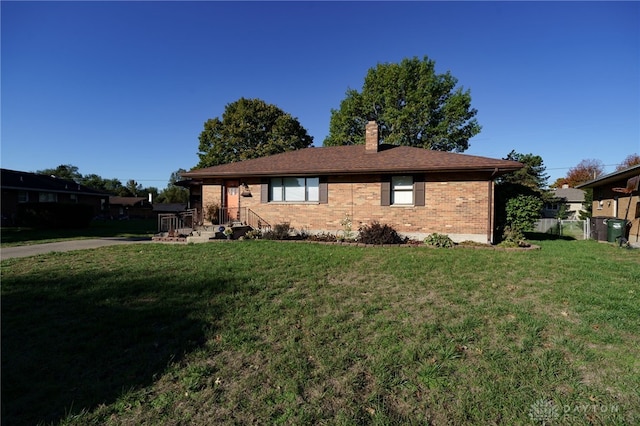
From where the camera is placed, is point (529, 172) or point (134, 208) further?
point (134, 208)

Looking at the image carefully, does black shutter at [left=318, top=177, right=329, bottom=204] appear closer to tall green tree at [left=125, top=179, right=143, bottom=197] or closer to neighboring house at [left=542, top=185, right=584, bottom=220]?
neighboring house at [left=542, top=185, right=584, bottom=220]

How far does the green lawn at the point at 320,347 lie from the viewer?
2535 mm

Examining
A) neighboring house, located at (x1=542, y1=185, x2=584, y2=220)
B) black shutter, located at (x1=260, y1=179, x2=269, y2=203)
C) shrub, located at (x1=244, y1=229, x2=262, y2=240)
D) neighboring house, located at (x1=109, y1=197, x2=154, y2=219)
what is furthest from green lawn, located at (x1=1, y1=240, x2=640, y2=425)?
neighboring house, located at (x1=109, y1=197, x2=154, y2=219)

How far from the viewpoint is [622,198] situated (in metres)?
14.6

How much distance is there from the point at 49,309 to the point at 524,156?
40.8 meters

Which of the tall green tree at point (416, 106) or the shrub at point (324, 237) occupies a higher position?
the tall green tree at point (416, 106)

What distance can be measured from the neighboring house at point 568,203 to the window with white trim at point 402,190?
109ft

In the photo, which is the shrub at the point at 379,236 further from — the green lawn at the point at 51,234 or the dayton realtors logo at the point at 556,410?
the green lawn at the point at 51,234

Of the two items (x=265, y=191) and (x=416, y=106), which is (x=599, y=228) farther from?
(x=416, y=106)

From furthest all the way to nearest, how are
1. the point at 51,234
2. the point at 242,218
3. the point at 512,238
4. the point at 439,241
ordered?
1. the point at 51,234
2. the point at 242,218
3. the point at 512,238
4. the point at 439,241

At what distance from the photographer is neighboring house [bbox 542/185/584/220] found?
1512 inches

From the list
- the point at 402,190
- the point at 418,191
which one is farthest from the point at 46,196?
the point at 418,191

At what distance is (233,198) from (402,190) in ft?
25.7

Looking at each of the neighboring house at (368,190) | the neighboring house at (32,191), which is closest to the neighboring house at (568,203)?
the neighboring house at (368,190)
